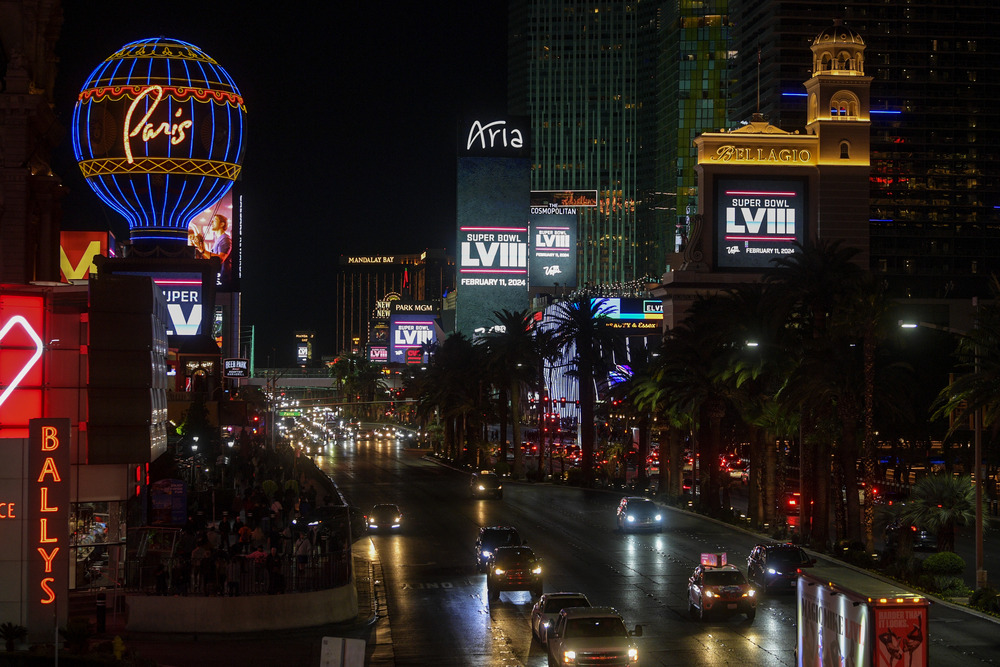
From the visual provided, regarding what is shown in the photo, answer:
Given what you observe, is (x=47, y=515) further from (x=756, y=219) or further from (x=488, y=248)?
(x=488, y=248)

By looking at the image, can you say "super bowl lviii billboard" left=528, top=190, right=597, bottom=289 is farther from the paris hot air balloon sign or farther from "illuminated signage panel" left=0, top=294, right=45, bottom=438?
"illuminated signage panel" left=0, top=294, right=45, bottom=438

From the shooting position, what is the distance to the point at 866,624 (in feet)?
62.6

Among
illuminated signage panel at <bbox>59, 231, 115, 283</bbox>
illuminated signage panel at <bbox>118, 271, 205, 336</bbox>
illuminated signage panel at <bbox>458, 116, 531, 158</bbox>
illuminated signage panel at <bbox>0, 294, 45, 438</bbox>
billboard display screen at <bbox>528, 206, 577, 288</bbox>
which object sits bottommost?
illuminated signage panel at <bbox>0, 294, 45, 438</bbox>

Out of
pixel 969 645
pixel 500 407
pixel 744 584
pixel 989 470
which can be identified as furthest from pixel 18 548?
pixel 500 407

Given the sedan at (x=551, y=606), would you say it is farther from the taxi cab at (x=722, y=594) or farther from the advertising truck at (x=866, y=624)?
the advertising truck at (x=866, y=624)

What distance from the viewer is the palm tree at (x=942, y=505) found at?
41.1m

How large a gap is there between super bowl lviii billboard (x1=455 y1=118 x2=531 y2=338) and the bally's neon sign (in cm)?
6242

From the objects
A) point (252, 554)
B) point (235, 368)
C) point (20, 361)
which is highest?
point (235, 368)

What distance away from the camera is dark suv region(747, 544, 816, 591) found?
117 ft

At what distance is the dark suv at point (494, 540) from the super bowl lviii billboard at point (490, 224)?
343 ft

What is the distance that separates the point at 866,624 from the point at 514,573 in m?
16.1

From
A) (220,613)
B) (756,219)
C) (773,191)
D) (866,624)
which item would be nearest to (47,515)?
(220,613)

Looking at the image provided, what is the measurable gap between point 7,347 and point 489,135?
122017 millimetres

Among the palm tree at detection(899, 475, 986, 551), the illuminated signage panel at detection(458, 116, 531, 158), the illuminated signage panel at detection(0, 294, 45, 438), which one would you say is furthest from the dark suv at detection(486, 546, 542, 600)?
the illuminated signage panel at detection(458, 116, 531, 158)
